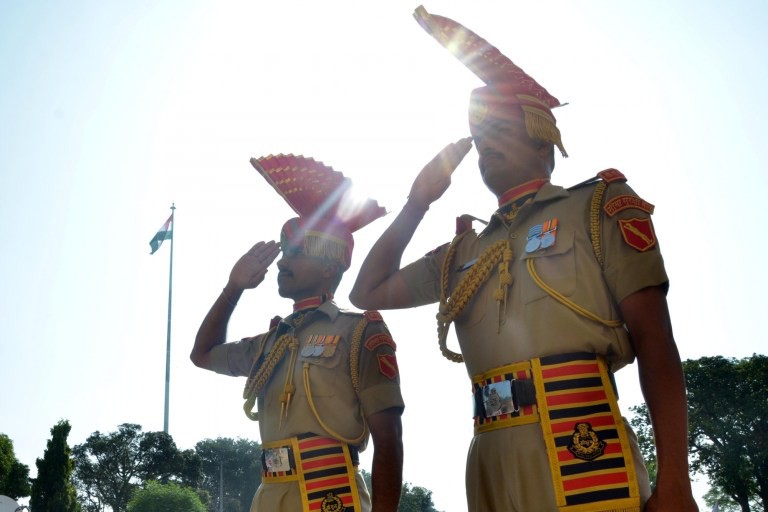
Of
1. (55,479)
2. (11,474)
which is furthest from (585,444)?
(11,474)

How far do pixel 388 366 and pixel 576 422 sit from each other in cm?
216

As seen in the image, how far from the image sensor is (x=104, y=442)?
233 ft

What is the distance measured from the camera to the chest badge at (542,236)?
134 inches

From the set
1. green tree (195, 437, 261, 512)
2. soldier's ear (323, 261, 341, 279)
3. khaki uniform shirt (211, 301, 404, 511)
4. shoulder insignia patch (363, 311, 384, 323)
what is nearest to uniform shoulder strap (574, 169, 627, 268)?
khaki uniform shirt (211, 301, 404, 511)

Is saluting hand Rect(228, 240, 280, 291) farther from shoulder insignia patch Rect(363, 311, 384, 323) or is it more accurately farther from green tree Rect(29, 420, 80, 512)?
green tree Rect(29, 420, 80, 512)

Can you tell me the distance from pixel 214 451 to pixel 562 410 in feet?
312

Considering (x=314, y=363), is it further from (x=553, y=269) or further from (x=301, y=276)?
(x=553, y=269)

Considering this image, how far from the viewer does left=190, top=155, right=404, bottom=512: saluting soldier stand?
4.88 m

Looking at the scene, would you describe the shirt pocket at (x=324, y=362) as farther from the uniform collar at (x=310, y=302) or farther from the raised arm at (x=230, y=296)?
the raised arm at (x=230, y=296)

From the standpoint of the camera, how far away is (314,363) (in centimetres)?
526

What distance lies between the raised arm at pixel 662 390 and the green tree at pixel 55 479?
177ft

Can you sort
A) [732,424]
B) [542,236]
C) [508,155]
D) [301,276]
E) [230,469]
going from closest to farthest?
[542,236] < [508,155] < [301,276] < [732,424] < [230,469]

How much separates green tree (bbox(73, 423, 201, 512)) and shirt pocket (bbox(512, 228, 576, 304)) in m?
70.9

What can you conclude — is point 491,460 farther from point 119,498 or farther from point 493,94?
point 119,498
